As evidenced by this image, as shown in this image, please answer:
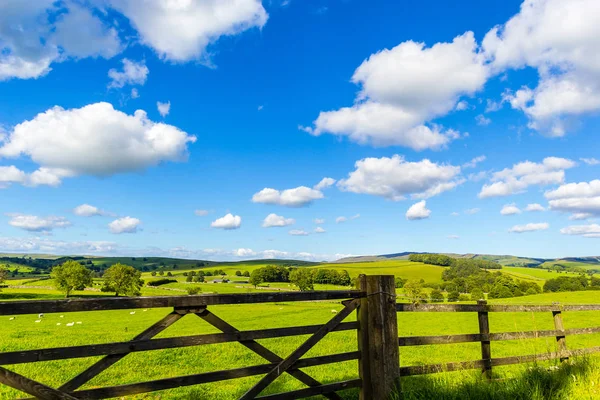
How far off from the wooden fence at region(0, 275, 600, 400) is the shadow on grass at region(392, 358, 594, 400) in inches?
10.7

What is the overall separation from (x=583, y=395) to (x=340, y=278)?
103995mm

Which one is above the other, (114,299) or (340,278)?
(114,299)

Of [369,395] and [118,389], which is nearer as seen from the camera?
[118,389]

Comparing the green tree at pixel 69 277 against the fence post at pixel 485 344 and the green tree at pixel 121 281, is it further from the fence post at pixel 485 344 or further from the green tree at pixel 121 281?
the fence post at pixel 485 344

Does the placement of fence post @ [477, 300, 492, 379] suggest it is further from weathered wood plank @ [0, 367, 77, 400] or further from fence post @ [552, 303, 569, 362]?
weathered wood plank @ [0, 367, 77, 400]

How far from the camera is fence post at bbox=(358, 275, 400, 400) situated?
5.60m

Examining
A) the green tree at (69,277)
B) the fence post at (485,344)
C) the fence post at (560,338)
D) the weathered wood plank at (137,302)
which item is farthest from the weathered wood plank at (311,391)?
the green tree at (69,277)

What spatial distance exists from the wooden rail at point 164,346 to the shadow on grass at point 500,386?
0.96 meters

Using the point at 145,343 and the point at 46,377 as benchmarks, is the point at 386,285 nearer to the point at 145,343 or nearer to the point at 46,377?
the point at 145,343

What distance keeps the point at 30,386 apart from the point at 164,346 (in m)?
1.28

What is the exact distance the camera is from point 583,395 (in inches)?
208

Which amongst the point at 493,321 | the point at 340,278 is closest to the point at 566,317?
the point at 493,321

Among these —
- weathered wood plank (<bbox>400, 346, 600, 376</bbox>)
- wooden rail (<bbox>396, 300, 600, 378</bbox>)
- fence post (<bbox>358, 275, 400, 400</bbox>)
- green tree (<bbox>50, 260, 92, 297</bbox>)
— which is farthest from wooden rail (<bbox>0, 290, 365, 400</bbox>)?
green tree (<bbox>50, 260, 92, 297</bbox>)

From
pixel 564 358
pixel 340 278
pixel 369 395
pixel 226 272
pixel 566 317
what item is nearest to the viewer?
pixel 369 395
